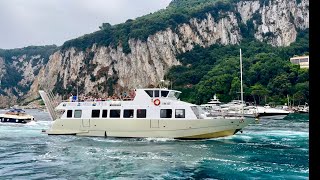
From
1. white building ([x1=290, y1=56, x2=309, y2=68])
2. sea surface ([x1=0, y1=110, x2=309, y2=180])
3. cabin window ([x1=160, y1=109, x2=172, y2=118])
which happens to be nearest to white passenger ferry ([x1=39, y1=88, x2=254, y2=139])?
cabin window ([x1=160, y1=109, x2=172, y2=118])

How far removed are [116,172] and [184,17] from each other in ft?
512

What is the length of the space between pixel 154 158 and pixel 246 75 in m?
95.9

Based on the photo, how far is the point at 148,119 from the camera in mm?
33844

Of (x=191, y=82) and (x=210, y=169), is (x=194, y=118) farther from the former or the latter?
(x=191, y=82)

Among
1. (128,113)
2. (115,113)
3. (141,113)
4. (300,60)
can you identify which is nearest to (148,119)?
(141,113)

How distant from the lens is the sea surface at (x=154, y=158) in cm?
1898

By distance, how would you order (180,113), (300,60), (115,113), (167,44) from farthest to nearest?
(167,44) → (300,60) → (115,113) → (180,113)

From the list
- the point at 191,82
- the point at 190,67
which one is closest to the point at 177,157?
the point at 191,82

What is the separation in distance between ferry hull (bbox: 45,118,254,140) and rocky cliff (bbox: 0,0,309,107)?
11888 cm

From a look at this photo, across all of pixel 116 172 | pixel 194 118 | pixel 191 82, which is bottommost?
pixel 116 172

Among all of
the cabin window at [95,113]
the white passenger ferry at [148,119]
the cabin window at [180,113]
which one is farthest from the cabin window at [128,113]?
the cabin window at [180,113]

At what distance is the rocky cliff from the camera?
530 ft

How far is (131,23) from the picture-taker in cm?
17862

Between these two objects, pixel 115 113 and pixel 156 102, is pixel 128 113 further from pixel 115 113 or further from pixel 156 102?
pixel 156 102
